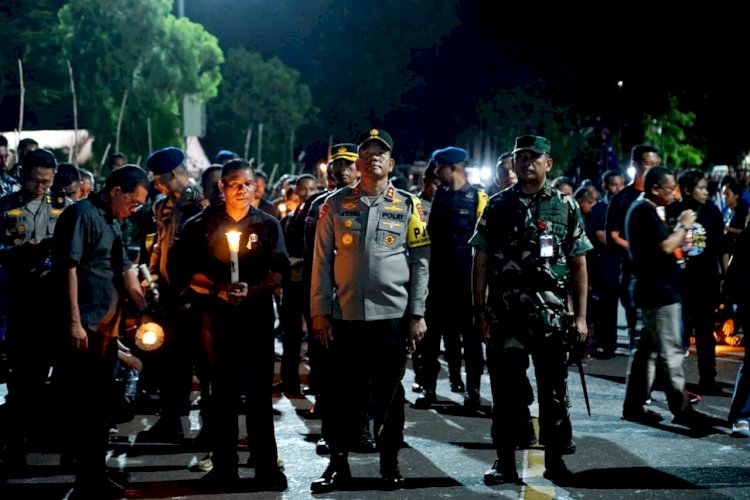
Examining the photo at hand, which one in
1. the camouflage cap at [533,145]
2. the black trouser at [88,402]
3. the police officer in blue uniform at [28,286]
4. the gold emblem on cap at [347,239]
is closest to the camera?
the black trouser at [88,402]

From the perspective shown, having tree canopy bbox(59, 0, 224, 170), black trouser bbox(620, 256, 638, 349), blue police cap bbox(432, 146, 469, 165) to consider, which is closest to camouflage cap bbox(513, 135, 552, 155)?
black trouser bbox(620, 256, 638, 349)

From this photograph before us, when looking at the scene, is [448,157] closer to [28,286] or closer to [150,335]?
[150,335]

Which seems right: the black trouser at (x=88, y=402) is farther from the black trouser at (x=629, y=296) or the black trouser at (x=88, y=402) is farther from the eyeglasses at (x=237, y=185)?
the black trouser at (x=629, y=296)

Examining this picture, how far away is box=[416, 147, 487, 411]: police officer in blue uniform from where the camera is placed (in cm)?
991

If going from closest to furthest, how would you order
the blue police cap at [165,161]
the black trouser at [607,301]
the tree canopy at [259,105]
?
the blue police cap at [165,161]
the black trouser at [607,301]
the tree canopy at [259,105]

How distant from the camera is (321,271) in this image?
733 centimetres

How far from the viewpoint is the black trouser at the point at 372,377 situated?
285 inches

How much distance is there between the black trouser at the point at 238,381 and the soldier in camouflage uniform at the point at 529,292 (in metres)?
1.40

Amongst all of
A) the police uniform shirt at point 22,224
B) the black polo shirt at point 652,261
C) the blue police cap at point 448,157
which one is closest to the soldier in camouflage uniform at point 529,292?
the black polo shirt at point 652,261

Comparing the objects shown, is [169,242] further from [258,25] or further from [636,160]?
[258,25]

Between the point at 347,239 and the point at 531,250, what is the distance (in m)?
1.17

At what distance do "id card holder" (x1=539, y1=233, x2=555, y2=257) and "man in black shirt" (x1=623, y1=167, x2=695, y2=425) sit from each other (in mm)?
2062

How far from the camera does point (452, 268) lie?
33.3 ft

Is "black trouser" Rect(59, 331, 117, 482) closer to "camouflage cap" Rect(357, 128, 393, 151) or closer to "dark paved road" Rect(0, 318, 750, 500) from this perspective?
"dark paved road" Rect(0, 318, 750, 500)
